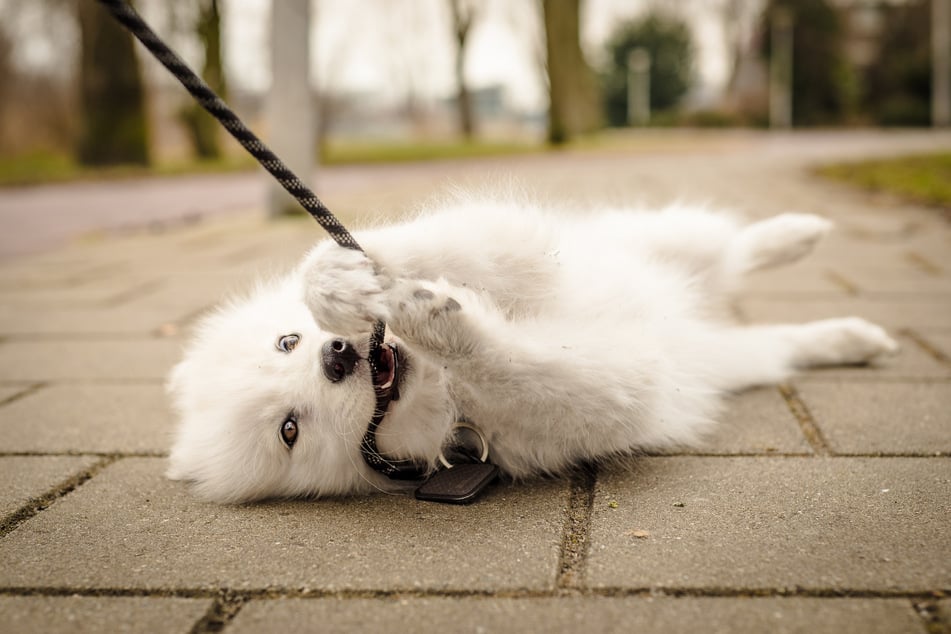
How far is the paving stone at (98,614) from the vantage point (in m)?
1.30

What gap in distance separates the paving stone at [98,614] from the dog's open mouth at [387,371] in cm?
52

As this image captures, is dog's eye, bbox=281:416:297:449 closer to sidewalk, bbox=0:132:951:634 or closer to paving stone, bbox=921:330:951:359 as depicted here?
sidewalk, bbox=0:132:951:634

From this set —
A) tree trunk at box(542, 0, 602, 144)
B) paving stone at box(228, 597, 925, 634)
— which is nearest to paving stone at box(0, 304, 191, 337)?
paving stone at box(228, 597, 925, 634)

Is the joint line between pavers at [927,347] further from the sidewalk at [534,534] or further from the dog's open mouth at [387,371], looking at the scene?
the dog's open mouth at [387,371]

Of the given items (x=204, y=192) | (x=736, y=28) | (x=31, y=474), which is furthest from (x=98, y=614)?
(x=736, y=28)

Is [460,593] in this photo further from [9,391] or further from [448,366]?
[9,391]

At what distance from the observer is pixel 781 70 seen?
3231 cm

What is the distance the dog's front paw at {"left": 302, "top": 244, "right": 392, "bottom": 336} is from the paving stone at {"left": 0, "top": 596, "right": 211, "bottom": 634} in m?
0.53

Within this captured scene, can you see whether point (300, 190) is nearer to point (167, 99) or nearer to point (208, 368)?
point (208, 368)

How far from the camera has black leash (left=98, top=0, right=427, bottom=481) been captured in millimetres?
1435

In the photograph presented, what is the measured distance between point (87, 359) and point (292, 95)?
3.62 m

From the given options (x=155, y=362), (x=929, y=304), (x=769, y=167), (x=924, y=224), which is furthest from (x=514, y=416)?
(x=769, y=167)

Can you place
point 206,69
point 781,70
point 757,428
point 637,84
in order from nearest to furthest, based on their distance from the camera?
point 757,428
point 206,69
point 781,70
point 637,84

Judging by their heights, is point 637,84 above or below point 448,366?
above
